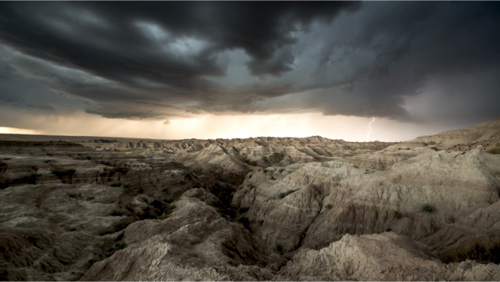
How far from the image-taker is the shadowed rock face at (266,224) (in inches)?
462

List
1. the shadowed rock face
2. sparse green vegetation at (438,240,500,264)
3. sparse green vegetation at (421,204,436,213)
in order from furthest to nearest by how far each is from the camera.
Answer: sparse green vegetation at (421,204,436,213) < sparse green vegetation at (438,240,500,264) < the shadowed rock face

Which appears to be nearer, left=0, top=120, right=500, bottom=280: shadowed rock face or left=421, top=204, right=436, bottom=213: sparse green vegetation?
left=0, top=120, right=500, bottom=280: shadowed rock face

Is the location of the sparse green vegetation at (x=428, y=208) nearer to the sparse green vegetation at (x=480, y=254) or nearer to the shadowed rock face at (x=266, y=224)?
the shadowed rock face at (x=266, y=224)

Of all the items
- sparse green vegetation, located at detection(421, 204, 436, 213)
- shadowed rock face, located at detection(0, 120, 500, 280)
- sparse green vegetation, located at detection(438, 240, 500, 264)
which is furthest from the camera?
sparse green vegetation, located at detection(421, 204, 436, 213)

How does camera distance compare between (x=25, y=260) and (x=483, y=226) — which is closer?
(x=25, y=260)

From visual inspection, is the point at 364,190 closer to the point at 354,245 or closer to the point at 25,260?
the point at 354,245

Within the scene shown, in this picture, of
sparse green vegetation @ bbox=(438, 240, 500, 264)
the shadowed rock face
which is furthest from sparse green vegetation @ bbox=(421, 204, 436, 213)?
sparse green vegetation @ bbox=(438, 240, 500, 264)

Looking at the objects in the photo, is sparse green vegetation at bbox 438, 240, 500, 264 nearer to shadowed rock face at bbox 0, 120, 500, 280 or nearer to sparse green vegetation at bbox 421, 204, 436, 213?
shadowed rock face at bbox 0, 120, 500, 280

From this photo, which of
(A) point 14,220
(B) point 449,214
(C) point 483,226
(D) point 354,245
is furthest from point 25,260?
(B) point 449,214

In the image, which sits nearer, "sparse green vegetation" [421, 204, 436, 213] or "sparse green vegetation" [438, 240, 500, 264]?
"sparse green vegetation" [438, 240, 500, 264]

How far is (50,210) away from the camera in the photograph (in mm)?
22250

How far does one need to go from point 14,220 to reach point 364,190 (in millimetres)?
39683

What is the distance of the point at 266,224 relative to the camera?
32719mm

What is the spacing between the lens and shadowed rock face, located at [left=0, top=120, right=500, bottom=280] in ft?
38.5
